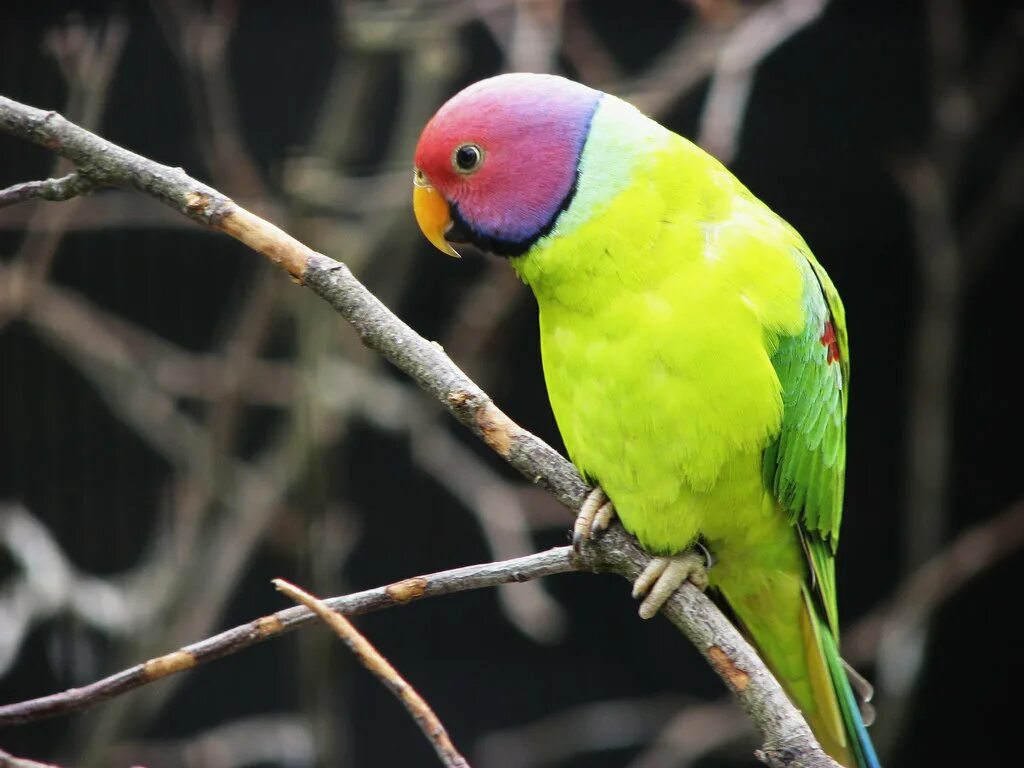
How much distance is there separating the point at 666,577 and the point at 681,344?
0.89 ft

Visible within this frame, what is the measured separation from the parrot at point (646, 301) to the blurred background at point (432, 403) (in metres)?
0.92

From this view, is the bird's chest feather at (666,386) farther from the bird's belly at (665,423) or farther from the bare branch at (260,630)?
the bare branch at (260,630)

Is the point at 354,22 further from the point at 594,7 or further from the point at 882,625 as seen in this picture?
the point at 882,625

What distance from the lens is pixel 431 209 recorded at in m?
1.40

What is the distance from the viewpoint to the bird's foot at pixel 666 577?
1.29 metres

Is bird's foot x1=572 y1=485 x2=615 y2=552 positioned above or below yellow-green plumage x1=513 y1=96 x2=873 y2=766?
below

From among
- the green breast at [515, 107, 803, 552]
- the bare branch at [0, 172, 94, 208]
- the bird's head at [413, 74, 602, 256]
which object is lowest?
the green breast at [515, 107, 803, 552]

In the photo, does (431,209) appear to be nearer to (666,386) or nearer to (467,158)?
(467,158)

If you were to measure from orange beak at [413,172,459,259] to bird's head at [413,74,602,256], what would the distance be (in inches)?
1.6

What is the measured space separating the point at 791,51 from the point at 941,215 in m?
0.52

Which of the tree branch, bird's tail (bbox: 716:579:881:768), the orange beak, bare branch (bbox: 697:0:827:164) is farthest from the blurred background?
the tree branch

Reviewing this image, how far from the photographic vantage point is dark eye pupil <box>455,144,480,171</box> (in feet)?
4.34

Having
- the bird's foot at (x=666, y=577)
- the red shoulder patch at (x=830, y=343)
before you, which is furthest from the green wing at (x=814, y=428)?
the bird's foot at (x=666, y=577)

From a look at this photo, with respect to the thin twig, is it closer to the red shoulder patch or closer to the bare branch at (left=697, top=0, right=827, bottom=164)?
the red shoulder patch
